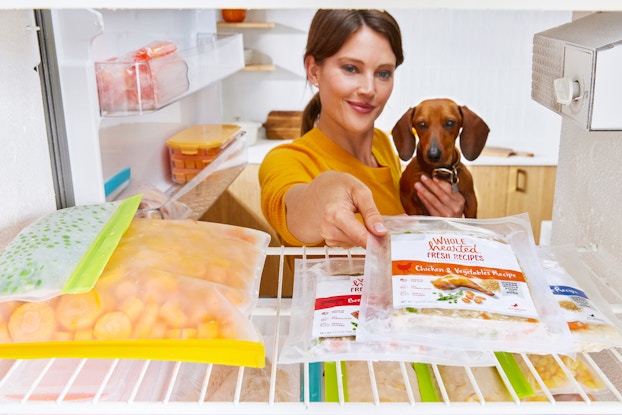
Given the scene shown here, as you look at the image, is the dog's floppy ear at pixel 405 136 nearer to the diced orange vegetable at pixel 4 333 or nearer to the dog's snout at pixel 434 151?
the dog's snout at pixel 434 151

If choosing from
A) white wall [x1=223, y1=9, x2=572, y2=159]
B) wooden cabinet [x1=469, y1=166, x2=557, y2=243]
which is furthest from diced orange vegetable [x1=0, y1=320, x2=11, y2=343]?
white wall [x1=223, y1=9, x2=572, y2=159]

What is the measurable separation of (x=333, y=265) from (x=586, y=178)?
405 mm

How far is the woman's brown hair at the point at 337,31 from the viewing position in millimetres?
1782

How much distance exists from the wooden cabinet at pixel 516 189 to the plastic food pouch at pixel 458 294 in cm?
234

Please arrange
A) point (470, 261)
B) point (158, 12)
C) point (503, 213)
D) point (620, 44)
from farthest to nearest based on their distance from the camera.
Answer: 1. point (503, 213)
2. point (158, 12)
3. point (470, 261)
4. point (620, 44)

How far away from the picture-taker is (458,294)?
0.60 metres

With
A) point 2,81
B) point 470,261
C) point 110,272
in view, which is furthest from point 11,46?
point 470,261

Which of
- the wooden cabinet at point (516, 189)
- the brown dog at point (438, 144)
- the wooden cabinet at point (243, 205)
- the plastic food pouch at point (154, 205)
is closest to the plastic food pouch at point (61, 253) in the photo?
the plastic food pouch at point (154, 205)

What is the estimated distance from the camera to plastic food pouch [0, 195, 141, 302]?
583 millimetres

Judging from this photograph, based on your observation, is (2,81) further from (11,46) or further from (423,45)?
(423,45)

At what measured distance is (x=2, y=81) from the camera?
72 cm

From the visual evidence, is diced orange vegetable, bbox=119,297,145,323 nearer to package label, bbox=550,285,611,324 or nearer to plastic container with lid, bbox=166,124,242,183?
package label, bbox=550,285,611,324

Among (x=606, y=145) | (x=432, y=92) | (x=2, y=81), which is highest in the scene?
(x=2, y=81)

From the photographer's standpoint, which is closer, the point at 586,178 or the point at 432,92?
the point at 586,178
